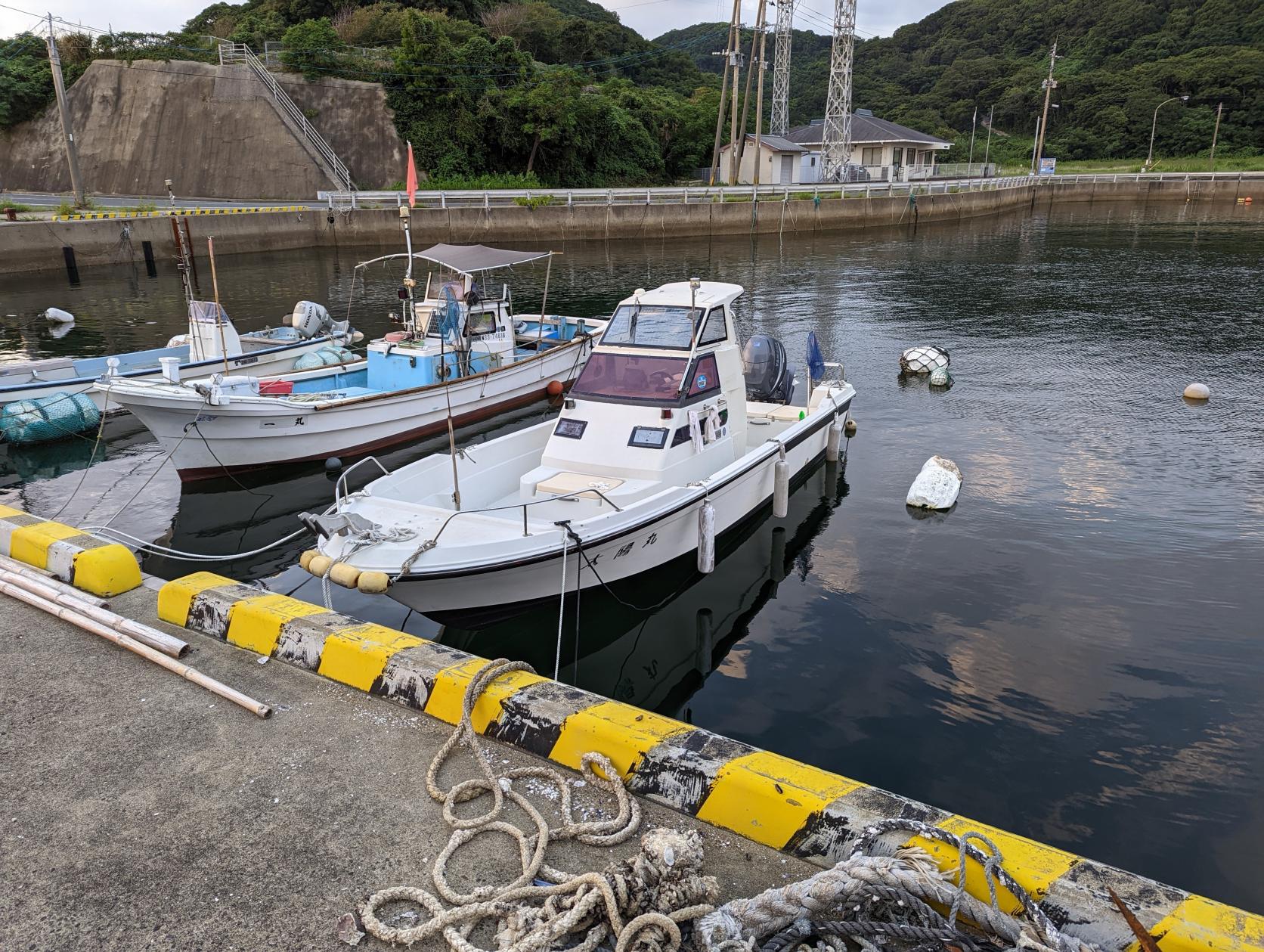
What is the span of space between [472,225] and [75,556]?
1479 inches

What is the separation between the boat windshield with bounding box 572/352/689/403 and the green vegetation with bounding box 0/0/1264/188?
41412mm

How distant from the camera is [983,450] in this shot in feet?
46.3

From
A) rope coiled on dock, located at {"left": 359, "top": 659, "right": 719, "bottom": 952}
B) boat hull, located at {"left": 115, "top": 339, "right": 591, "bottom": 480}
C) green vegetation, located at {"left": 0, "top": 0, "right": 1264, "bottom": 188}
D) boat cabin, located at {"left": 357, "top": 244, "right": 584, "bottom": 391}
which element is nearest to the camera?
rope coiled on dock, located at {"left": 359, "top": 659, "right": 719, "bottom": 952}

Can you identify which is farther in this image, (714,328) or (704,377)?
(714,328)

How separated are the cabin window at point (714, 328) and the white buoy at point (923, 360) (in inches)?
372

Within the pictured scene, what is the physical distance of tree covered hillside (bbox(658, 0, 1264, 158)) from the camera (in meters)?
77.6

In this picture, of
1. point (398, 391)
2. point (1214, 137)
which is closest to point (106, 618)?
point (398, 391)

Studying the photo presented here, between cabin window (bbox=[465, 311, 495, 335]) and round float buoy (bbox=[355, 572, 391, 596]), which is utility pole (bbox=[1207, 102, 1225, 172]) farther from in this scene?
round float buoy (bbox=[355, 572, 391, 596])

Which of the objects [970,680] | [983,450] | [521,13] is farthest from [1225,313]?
[521,13]

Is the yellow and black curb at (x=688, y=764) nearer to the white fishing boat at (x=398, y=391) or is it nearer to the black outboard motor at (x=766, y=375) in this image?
the white fishing boat at (x=398, y=391)

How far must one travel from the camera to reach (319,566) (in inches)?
277

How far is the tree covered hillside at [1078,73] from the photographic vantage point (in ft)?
254

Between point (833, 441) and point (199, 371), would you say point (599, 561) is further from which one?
point (199, 371)

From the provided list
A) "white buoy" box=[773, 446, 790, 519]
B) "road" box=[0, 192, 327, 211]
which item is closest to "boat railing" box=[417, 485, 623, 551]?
"white buoy" box=[773, 446, 790, 519]
